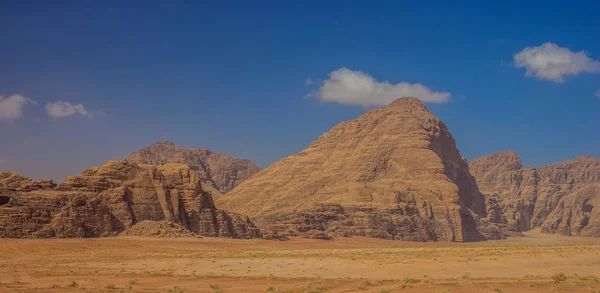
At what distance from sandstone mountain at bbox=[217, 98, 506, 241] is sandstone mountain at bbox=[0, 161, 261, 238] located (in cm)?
1936

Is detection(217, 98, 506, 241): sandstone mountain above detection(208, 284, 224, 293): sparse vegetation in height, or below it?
above

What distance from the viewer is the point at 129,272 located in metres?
45.8

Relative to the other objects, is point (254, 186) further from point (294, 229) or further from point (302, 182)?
point (294, 229)

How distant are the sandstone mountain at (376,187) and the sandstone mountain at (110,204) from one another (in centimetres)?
1936

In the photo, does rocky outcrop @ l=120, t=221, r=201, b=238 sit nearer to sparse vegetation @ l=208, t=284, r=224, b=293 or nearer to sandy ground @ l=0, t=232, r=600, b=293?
sandy ground @ l=0, t=232, r=600, b=293

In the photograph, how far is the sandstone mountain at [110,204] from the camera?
7475cm

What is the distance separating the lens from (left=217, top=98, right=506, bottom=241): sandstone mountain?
122m

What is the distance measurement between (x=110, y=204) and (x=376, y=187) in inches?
2767

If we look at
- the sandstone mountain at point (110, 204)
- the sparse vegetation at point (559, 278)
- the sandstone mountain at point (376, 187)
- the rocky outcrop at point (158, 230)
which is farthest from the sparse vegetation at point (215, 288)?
the sandstone mountain at point (376, 187)

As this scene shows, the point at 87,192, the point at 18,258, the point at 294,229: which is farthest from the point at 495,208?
the point at 18,258

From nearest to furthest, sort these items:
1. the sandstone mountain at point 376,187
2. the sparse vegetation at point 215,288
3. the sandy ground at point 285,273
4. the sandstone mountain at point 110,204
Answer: the sparse vegetation at point 215,288, the sandy ground at point 285,273, the sandstone mountain at point 110,204, the sandstone mountain at point 376,187

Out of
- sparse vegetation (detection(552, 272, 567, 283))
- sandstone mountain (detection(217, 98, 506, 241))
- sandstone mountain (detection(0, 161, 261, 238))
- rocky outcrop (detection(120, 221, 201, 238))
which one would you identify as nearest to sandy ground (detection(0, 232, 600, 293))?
sparse vegetation (detection(552, 272, 567, 283))

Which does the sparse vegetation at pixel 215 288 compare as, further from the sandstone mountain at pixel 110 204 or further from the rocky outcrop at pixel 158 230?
the rocky outcrop at pixel 158 230

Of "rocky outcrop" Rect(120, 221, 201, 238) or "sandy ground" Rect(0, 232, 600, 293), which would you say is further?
"rocky outcrop" Rect(120, 221, 201, 238)
